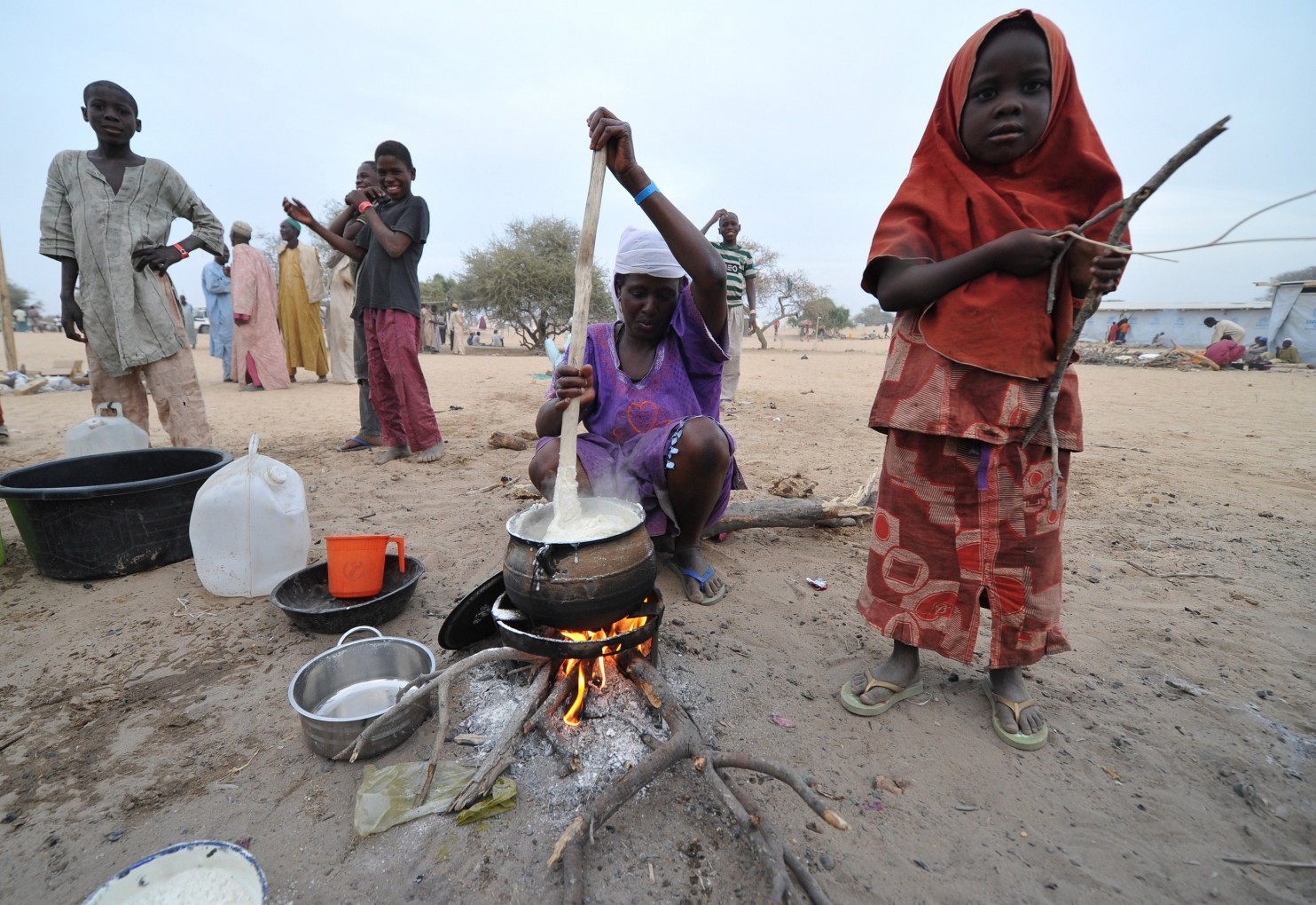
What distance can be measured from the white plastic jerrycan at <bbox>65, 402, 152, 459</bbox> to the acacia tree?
17433 mm

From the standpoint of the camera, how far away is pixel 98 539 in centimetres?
270

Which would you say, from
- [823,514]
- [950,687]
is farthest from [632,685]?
[823,514]

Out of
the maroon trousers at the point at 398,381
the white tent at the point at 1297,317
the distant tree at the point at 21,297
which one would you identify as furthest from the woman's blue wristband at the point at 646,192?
the distant tree at the point at 21,297

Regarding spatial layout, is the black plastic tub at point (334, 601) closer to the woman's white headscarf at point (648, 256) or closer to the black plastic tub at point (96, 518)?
the black plastic tub at point (96, 518)

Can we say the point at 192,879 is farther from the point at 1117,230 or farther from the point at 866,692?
the point at 1117,230

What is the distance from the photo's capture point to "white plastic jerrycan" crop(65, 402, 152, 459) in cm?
345

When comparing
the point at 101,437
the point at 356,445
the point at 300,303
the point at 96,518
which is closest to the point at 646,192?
the point at 96,518

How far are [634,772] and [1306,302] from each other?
27707 millimetres

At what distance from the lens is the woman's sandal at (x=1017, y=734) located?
179 cm

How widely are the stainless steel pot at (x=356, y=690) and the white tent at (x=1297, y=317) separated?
26940 mm

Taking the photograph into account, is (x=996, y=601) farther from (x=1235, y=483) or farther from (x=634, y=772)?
(x=1235, y=483)

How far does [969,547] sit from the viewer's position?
70.6 inches

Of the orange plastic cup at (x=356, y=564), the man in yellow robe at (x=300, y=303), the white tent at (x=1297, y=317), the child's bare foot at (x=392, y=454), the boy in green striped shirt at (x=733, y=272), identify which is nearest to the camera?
the orange plastic cup at (x=356, y=564)

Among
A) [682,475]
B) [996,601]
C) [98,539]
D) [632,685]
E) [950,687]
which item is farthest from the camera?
[98,539]
